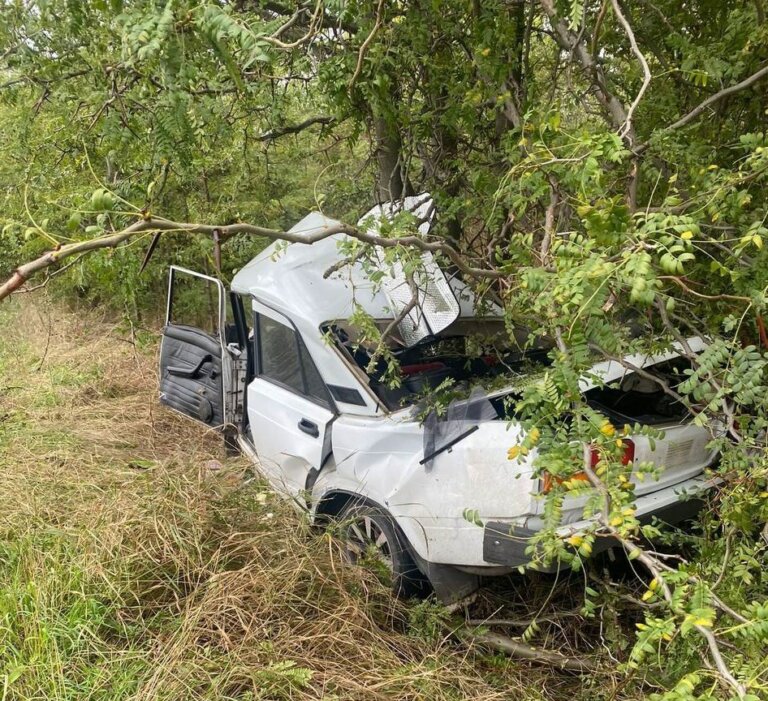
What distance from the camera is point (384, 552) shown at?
334cm

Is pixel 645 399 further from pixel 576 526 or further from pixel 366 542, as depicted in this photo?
pixel 366 542

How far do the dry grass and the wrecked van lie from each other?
274 mm

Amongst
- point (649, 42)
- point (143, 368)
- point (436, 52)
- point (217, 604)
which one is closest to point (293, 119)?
point (436, 52)

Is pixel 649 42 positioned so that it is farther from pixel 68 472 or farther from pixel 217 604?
pixel 68 472

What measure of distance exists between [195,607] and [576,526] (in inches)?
64.5

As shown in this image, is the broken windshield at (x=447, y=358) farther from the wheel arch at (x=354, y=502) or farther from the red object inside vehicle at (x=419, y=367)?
the wheel arch at (x=354, y=502)

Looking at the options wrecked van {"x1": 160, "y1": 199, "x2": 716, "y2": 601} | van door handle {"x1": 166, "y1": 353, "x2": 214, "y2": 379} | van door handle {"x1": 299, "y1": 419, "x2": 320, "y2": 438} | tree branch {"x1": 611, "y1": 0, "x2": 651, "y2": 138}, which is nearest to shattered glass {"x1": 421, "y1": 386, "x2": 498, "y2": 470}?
wrecked van {"x1": 160, "y1": 199, "x2": 716, "y2": 601}

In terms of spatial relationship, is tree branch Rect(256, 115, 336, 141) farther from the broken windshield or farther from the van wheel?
the van wheel

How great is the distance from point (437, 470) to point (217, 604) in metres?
1.10

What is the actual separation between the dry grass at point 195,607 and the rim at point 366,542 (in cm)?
16

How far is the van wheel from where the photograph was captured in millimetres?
3182

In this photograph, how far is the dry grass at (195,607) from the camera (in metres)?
2.37

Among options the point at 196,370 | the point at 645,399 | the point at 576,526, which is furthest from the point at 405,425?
the point at 196,370

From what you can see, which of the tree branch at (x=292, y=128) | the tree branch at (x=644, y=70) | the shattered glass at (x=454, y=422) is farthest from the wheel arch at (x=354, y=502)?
the tree branch at (x=292, y=128)
